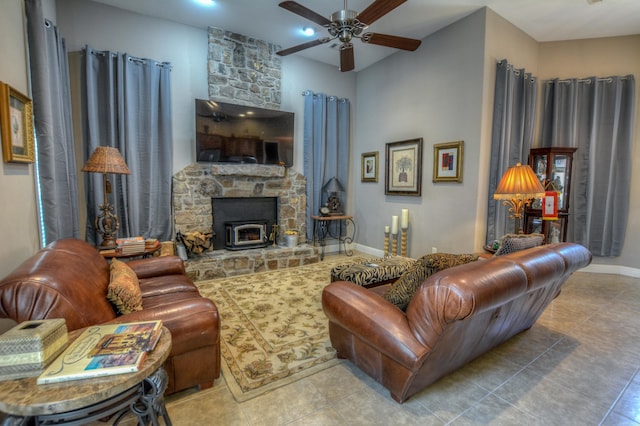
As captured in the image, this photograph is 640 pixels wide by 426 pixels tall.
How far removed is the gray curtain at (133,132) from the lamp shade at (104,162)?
77 cm

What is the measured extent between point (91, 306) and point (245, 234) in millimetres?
3072

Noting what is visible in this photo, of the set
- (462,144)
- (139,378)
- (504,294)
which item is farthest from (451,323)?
(462,144)

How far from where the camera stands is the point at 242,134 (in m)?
4.31

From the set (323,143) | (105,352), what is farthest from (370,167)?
(105,352)

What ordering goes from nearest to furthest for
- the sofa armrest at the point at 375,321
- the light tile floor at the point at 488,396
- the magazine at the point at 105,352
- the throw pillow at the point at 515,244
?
the magazine at the point at 105,352 → the sofa armrest at the point at 375,321 → the light tile floor at the point at 488,396 → the throw pillow at the point at 515,244

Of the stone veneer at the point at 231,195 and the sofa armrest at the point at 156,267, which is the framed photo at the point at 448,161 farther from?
the sofa armrest at the point at 156,267

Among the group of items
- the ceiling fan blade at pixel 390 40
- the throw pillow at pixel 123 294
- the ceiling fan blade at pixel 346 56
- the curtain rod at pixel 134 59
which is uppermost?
the curtain rod at pixel 134 59

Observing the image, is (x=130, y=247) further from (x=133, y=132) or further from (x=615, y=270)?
(x=615, y=270)

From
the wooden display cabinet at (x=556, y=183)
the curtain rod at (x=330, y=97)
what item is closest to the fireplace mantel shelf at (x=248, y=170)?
the curtain rod at (x=330, y=97)

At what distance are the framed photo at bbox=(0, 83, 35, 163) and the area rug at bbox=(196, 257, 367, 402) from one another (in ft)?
6.19

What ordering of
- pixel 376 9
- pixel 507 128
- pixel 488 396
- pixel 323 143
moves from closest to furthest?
pixel 488 396 → pixel 376 9 → pixel 507 128 → pixel 323 143

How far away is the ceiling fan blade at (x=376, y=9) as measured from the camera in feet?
7.80

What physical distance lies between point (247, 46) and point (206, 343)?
407 cm

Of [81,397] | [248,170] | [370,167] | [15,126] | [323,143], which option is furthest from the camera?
[370,167]
